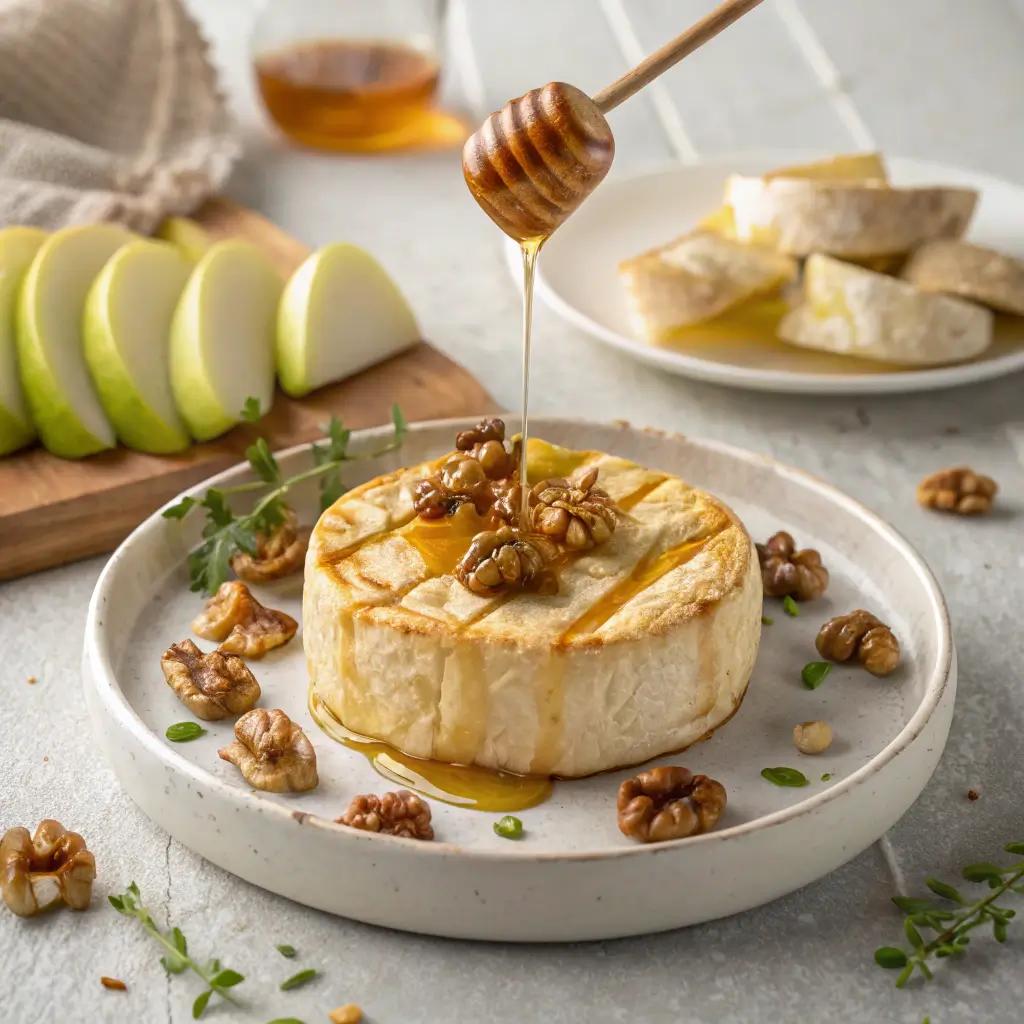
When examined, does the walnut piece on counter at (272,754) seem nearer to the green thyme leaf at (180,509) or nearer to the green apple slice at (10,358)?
the green thyme leaf at (180,509)

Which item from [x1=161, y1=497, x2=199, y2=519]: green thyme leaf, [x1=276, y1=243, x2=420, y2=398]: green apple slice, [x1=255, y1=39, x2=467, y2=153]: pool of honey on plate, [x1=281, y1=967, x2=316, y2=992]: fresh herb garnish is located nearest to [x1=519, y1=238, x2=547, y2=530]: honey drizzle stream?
[x1=161, y1=497, x2=199, y2=519]: green thyme leaf

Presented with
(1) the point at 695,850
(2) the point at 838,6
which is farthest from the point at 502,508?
(2) the point at 838,6

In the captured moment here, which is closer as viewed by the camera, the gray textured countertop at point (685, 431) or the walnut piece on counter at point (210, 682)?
the gray textured countertop at point (685, 431)

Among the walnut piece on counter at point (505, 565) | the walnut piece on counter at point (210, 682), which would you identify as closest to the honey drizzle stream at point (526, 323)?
the walnut piece on counter at point (505, 565)

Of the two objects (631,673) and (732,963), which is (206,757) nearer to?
(631,673)

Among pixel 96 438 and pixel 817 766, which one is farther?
pixel 96 438

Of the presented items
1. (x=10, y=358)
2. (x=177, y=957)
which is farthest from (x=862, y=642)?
(x=10, y=358)
